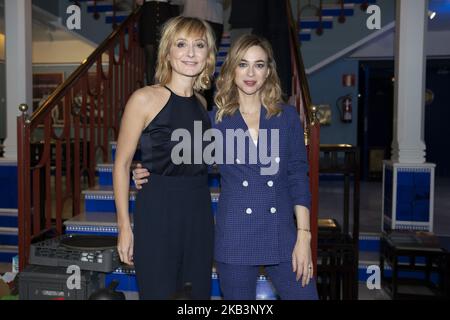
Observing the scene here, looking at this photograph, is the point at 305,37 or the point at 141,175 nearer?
the point at 141,175

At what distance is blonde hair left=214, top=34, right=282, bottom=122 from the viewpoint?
57.6 inches

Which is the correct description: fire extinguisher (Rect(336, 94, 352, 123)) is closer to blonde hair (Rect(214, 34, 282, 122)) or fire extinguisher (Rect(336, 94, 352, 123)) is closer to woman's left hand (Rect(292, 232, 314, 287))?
blonde hair (Rect(214, 34, 282, 122))

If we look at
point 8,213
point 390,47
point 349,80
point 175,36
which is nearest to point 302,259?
point 175,36

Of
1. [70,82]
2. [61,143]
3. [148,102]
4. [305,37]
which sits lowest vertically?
[61,143]

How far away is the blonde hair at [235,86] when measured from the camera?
1463 millimetres

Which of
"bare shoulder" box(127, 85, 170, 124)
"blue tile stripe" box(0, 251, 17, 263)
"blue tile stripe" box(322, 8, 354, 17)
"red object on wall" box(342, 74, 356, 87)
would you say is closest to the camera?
"bare shoulder" box(127, 85, 170, 124)

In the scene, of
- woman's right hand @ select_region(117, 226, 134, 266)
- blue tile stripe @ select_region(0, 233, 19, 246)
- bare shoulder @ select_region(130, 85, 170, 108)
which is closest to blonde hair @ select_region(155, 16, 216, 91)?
bare shoulder @ select_region(130, 85, 170, 108)

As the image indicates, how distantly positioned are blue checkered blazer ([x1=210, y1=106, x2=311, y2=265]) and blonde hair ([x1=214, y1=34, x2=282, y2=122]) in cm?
3

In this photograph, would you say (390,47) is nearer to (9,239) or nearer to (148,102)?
(9,239)

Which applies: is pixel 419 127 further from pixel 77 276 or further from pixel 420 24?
pixel 77 276

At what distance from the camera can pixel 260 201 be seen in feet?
4.77

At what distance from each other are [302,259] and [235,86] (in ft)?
2.05

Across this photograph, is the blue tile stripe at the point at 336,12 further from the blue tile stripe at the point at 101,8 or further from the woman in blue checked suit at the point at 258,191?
the woman in blue checked suit at the point at 258,191
